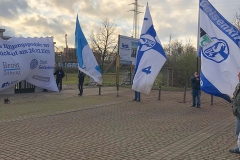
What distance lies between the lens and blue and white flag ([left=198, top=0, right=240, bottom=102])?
8.25 m

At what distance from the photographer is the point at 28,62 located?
17.7 meters

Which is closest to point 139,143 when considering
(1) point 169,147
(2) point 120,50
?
(1) point 169,147

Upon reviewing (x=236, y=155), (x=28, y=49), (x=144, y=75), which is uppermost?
(x=28, y=49)

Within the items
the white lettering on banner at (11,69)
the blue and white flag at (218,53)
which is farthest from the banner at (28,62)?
the blue and white flag at (218,53)

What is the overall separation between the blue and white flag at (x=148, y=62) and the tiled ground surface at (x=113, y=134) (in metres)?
1.10

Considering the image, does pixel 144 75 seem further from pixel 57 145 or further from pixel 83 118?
pixel 57 145

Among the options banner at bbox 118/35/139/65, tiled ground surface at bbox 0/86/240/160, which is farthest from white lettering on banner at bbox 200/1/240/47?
banner at bbox 118/35/139/65

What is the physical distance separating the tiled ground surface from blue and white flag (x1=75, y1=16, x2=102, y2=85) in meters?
4.95

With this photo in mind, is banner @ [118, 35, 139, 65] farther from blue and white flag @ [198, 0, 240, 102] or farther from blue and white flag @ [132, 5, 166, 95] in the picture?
blue and white flag @ [198, 0, 240, 102]

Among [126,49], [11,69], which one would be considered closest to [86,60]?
[11,69]

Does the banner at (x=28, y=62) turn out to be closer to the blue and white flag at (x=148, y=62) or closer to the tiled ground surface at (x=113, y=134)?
the tiled ground surface at (x=113, y=134)

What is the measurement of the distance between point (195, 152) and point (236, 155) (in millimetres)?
802

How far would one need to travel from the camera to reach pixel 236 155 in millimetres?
6254

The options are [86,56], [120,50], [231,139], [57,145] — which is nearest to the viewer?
[57,145]
